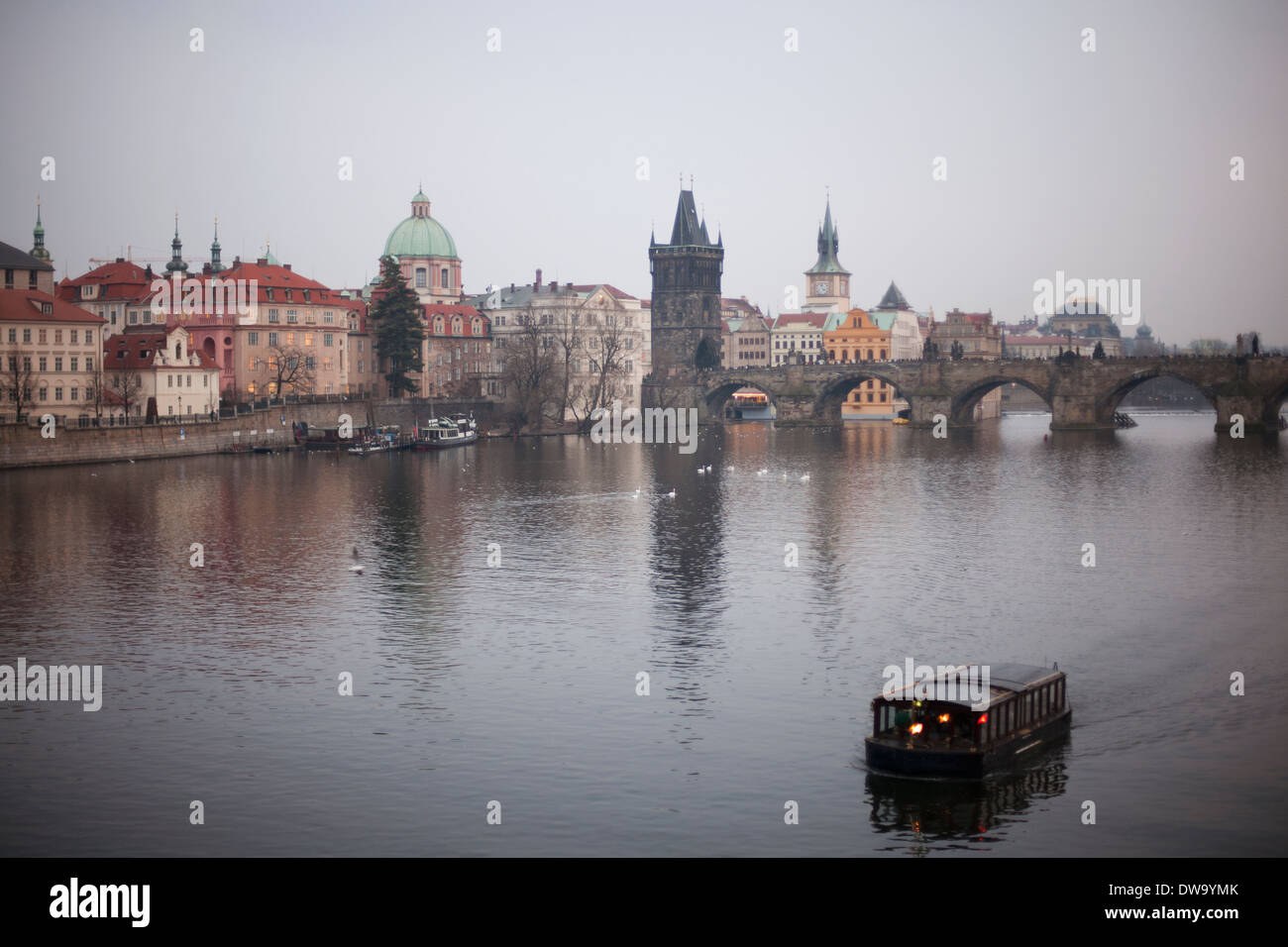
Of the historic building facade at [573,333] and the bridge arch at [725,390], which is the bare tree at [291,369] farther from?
the bridge arch at [725,390]

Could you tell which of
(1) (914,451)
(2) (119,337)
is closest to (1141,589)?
(1) (914,451)

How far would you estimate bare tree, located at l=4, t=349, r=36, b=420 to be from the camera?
102 metres

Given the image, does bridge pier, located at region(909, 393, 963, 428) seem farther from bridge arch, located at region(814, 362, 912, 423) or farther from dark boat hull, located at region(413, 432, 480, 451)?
dark boat hull, located at region(413, 432, 480, 451)

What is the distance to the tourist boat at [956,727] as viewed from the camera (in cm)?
2969

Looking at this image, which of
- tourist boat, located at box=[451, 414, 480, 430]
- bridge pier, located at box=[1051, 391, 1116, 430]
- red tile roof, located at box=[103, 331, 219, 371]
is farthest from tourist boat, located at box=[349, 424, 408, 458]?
bridge pier, located at box=[1051, 391, 1116, 430]

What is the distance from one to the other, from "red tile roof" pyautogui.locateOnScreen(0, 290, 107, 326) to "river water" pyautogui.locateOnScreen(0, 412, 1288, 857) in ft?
95.0

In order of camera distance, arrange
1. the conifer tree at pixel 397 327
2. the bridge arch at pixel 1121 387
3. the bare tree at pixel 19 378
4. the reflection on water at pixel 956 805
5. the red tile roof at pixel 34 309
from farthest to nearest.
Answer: the bridge arch at pixel 1121 387 → the conifer tree at pixel 397 327 → the red tile roof at pixel 34 309 → the bare tree at pixel 19 378 → the reflection on water at pixel 956 805

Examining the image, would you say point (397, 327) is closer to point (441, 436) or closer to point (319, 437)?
point (441, 436)

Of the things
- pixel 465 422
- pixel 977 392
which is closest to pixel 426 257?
pixel 465 422

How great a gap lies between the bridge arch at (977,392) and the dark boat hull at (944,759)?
128111 mm

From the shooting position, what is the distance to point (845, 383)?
176375 millimetres

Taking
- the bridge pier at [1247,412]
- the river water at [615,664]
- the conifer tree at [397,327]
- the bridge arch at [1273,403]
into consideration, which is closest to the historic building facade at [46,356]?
the river water at [615,664]
